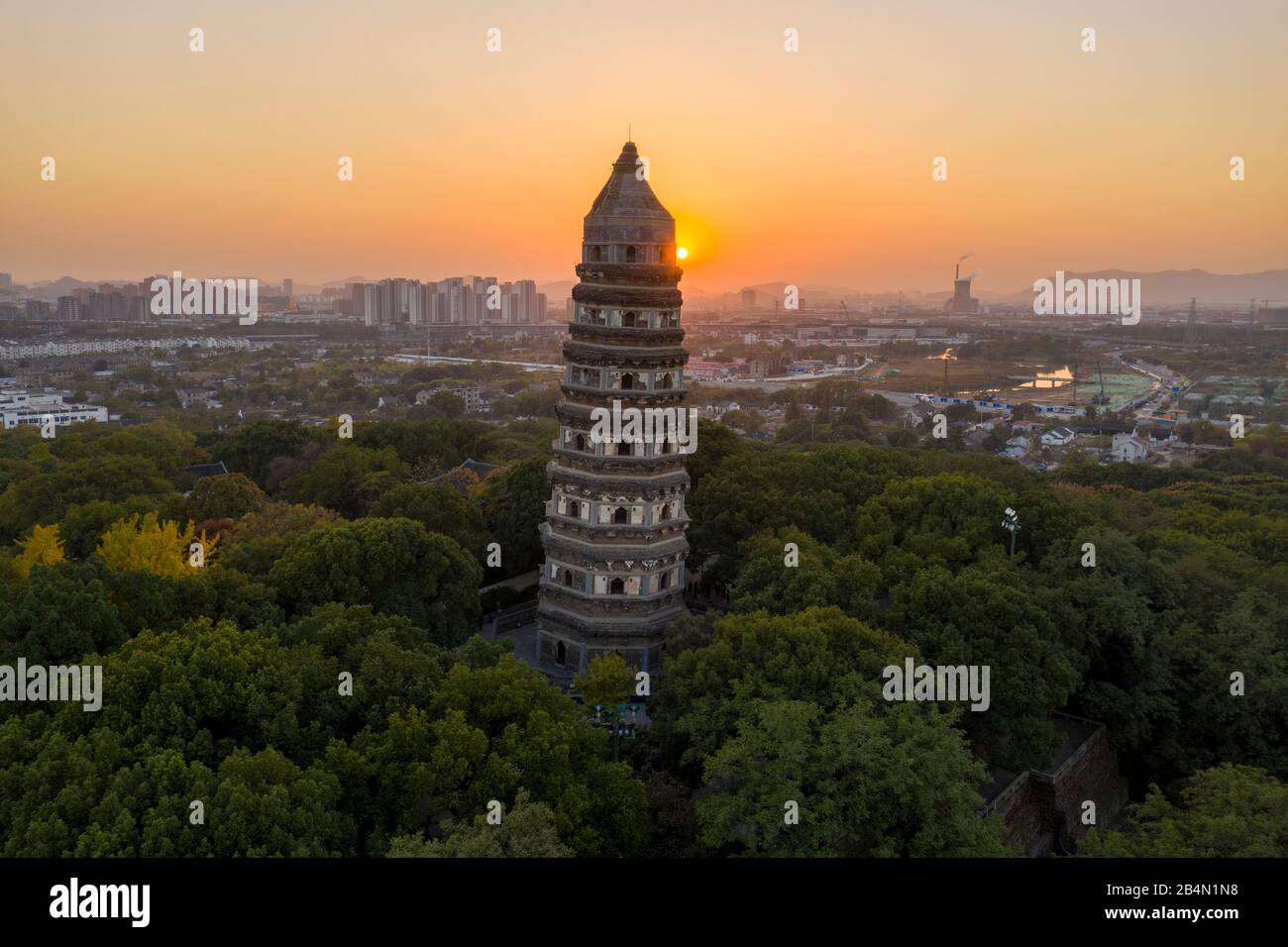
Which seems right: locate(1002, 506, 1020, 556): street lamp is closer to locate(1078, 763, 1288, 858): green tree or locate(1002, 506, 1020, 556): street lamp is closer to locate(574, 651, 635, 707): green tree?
locate(1078, 763, 1288, 858): green tree

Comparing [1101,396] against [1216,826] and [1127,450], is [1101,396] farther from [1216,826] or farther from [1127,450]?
[1216,826]

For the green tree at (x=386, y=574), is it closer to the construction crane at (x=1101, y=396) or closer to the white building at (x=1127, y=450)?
the white building at (x=1127, y=450)

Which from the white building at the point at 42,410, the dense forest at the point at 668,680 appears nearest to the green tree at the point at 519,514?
the dense forest at the point at 668,680

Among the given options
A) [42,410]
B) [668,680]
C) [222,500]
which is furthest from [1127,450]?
[42,410]

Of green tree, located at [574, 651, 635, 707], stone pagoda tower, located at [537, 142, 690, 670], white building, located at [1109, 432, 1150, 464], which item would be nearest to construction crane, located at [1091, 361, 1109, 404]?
white building, located at [1109, 432, 1150, 464]
